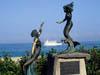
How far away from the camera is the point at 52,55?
16.5 metres

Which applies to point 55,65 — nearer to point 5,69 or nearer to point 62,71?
point 62,71

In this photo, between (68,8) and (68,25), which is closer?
(68,8)

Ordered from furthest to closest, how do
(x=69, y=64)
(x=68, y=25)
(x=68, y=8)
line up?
(x=68, y=25)
(x=68, y=8)
(x=69, y=64)

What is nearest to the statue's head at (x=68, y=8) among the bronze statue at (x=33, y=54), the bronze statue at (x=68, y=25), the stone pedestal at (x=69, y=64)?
the bronze statue at (x=68, y=25)

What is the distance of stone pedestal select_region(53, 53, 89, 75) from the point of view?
642 inches

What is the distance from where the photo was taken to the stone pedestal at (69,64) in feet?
53.5

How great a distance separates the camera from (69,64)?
1630 cm

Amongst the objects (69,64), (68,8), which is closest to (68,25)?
(68,8)

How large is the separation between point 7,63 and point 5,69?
15.0 inches

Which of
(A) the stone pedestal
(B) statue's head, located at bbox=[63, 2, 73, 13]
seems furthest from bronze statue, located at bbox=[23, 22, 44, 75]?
(B) statue's head, located at bbox=[63, 2, 73, 13]

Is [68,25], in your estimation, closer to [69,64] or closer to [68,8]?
[68,8]

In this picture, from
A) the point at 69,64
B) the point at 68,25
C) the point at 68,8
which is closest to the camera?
the point at 69,64

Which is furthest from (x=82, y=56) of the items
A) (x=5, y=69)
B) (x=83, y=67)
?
(x=5, y=69)

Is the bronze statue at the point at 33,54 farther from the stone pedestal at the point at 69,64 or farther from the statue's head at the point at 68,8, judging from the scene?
the statue's head at the point at 68,8
